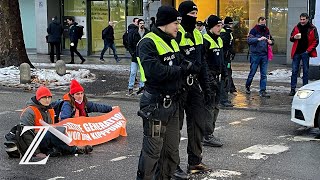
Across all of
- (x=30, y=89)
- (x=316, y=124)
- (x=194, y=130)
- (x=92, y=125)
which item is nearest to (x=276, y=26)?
(x=30, y=89)

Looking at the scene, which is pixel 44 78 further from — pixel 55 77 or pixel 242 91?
pixel 242 91

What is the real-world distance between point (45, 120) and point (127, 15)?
1801 centimetres

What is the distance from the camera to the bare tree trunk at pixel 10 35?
18.0 metres

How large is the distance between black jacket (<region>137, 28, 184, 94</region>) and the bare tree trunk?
43.9 ft

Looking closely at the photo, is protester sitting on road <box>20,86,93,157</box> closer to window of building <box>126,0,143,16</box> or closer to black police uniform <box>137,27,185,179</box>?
black police uniform <box>137,27,185,179</box>

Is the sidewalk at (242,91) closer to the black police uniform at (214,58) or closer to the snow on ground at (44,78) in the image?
the snow on ground at (44,78)

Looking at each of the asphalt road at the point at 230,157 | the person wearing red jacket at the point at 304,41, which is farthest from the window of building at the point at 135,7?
the asphalt road at the point at 230,157

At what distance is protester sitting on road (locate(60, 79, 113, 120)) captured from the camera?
828 cm

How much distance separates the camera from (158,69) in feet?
17.6

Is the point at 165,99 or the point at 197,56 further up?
the point at 197,56

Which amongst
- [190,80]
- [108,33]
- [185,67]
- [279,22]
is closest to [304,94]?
[190,80]

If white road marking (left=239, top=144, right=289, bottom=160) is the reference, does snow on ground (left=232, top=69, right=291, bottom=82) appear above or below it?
above

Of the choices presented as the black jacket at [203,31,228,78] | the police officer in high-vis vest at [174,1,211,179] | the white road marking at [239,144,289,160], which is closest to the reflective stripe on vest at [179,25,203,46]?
the police officer in high-vis vest at [174,1,211,179]

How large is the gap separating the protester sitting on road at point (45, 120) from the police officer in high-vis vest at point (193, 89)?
1.96 metres
